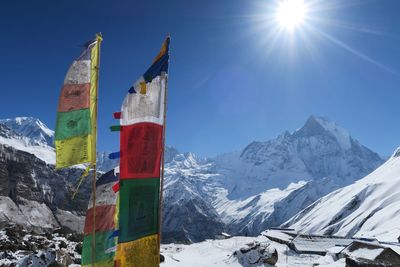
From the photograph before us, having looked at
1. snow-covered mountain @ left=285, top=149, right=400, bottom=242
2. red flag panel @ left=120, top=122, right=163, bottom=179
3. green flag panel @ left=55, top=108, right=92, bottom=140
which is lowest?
red flag panel @ left=120, top=122, right=163, bottom=179

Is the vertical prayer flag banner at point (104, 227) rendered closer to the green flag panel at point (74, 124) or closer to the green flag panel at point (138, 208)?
the green flag panel at point (74, 124)

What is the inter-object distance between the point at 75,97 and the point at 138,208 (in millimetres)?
5084

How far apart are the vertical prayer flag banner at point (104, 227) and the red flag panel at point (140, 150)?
743 centimetres

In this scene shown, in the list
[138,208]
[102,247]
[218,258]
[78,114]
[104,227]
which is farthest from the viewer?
[218,258]

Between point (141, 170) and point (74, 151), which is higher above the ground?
point (74, 151)

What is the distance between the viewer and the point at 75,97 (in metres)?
15.2

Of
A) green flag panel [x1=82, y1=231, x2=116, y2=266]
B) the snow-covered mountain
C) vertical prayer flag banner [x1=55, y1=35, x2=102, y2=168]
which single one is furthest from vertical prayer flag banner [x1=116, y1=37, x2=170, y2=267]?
the snow-covered mountain

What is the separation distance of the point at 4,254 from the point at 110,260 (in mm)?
26272

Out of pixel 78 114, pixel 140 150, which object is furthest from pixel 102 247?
pixel 140 150

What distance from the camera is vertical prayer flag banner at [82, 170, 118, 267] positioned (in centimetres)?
1961

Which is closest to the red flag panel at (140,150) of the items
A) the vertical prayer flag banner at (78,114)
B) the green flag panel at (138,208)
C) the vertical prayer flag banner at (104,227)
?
the green flag panel at (138,208)

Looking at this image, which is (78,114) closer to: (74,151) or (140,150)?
(74,151)

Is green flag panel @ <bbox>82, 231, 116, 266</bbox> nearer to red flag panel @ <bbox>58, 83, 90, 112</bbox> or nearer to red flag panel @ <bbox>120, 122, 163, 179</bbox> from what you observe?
red flag panel @ <bbox>58, 83, 90, 112</bbox>

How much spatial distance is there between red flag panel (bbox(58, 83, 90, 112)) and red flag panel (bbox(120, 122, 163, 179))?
3.55 metres
